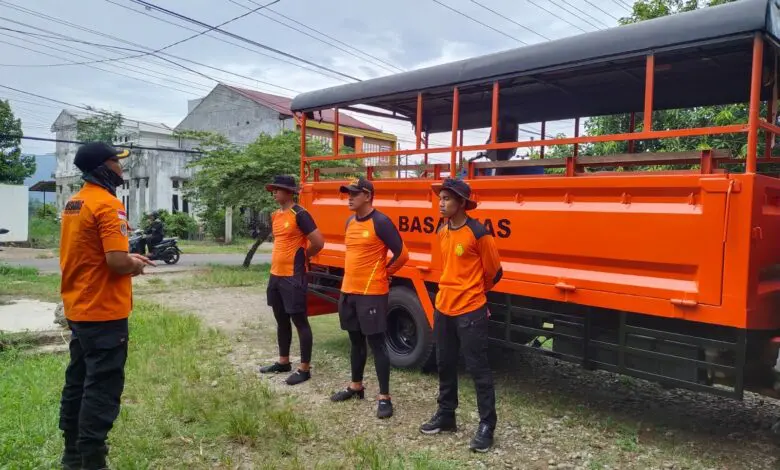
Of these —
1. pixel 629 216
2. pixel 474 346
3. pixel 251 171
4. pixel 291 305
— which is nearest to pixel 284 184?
pixel 291 305

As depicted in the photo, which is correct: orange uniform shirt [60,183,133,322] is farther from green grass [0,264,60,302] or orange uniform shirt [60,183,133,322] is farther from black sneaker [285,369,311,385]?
green grass [0,264,60,302]

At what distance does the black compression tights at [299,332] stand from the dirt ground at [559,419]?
0.92 feet

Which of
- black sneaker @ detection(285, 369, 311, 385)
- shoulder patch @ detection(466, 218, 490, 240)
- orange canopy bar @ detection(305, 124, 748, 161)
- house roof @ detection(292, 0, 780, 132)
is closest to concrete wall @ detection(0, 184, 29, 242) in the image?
house roof @ detection(292, 0, 780, 132)

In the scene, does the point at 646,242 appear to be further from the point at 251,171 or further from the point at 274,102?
the point at 274,102

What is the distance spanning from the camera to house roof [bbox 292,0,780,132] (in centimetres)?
351

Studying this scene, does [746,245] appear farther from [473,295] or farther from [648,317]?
[473,295]

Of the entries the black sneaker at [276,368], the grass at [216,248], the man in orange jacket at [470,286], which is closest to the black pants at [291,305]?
the black sneaker at [276,368]

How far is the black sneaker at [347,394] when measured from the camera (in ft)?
15.1

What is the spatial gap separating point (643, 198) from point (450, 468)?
2.13 metres

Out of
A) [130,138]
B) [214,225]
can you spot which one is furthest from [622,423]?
[130,138]

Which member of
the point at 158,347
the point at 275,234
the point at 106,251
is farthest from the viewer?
the point at 158,347

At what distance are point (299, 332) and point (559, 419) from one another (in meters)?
2.32

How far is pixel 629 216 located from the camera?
12.6 ft

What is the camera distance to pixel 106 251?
3.00m
